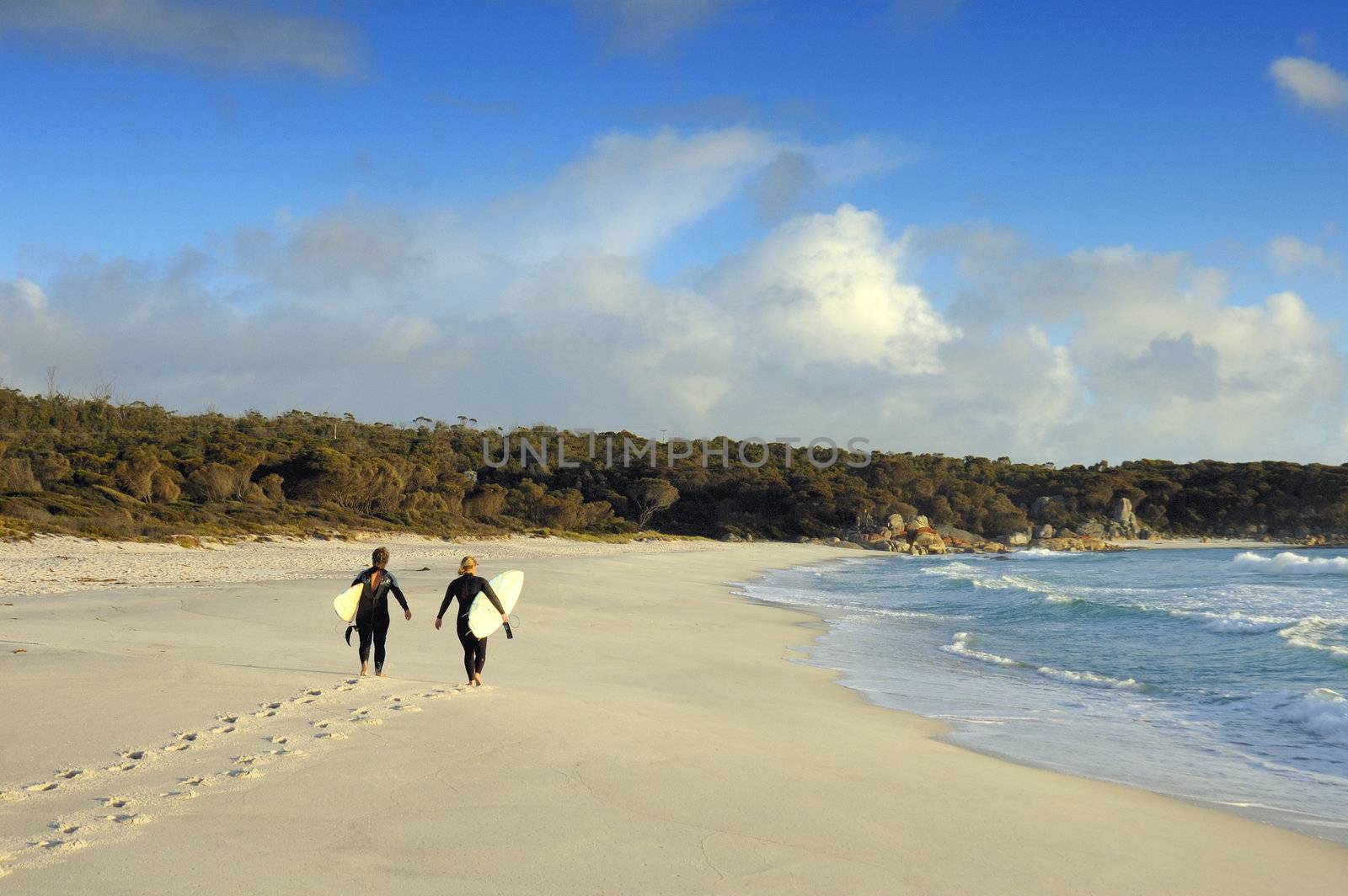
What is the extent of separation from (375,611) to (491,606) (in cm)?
113

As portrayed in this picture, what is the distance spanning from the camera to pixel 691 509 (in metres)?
72.2

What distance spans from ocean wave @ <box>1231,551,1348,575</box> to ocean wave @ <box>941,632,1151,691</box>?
2944cm

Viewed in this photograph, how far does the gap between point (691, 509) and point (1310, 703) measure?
203 feet

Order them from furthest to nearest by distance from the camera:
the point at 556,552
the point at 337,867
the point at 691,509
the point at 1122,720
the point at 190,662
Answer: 1. the point at 691,509
2. the point at 556,552
3. the point at 1122,720
4. the point at 190,662
5. the point at 337,867

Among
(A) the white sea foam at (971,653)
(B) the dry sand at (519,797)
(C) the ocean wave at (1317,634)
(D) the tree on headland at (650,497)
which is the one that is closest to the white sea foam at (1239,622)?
(C) the ocean wave at (1317,634)

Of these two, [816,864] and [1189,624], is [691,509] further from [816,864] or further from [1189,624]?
[816,864]

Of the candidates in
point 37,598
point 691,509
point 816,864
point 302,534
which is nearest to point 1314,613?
point 816,864

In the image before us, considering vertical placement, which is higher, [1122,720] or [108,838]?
[108,838]

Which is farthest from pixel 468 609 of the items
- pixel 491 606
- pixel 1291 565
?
pixel 1291 565

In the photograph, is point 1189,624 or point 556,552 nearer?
point 1189,624

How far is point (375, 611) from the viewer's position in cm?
895

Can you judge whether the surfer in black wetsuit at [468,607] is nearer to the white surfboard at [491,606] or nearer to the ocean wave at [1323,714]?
the white surfboard at [491,606]

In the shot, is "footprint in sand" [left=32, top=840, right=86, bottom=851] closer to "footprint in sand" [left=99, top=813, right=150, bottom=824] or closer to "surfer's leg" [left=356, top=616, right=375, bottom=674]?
"footprint in sand" [left=99, top=813, right=150, bottom=824]

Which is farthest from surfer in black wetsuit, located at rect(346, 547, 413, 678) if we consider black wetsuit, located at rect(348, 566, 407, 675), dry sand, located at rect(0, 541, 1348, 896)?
dry sand, located at rect(0, 541, 1348, 896)
